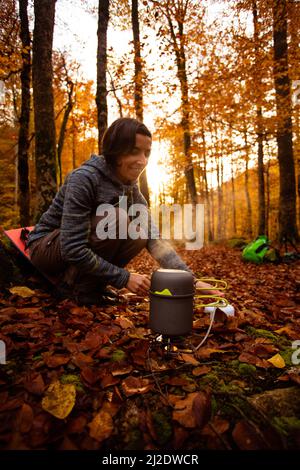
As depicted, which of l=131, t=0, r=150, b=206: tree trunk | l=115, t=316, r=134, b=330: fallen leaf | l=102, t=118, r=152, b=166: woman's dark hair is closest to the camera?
l=115, t=316, r=134, b=330: fallen leaf

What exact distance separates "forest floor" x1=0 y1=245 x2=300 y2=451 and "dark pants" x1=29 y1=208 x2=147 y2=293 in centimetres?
22

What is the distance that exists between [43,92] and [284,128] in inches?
267

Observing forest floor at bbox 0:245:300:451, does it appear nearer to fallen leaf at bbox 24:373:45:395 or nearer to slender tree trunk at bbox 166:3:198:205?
fallen leaf at bbox 24:373:45:395

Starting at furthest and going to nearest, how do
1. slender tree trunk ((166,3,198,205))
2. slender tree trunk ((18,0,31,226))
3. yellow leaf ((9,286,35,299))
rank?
slender tree trunk ((166,3,198,205))
slender tree trunk ((18,0,31,226))
yellow leaf ((9,286,35,299))

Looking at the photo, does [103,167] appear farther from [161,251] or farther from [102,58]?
[102,58]

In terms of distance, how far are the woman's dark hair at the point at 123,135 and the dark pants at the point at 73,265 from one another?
47 cm

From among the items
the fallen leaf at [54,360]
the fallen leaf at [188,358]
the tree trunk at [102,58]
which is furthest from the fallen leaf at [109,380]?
the tree trunk at [102,58]

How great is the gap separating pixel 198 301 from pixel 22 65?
9.46 metres

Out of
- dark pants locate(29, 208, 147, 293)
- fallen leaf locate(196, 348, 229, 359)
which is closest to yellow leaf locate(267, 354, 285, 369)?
fallen leaf locate(196, 348, 229, 359)

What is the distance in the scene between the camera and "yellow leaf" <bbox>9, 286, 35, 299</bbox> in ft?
7.61

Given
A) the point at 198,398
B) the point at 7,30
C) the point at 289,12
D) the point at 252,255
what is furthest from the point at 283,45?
the point at 198,398

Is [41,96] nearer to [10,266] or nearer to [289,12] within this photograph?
[10,266]

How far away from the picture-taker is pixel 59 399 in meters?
1.12

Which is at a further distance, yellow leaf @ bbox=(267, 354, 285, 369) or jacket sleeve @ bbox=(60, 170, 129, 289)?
jacket sleeve @ bbox=(60, 170, 129, 289)
